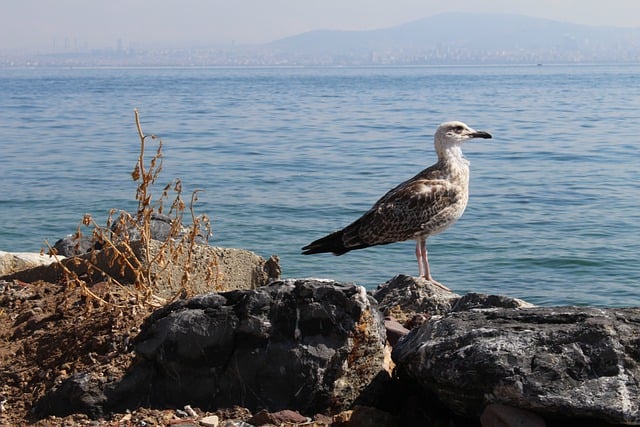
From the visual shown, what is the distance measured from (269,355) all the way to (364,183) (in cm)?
1645

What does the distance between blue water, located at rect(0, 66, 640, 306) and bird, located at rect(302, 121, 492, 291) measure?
281 centimetres

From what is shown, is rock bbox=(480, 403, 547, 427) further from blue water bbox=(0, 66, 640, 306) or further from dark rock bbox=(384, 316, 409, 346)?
blue water bbox=(0, 66, 640, 306)

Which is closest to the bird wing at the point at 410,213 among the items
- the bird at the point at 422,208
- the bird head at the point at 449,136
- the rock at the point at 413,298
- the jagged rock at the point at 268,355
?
the bird at the point at 422,208

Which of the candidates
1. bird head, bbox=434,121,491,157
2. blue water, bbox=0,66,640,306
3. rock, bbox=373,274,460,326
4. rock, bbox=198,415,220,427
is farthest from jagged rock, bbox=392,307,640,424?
blue water, bbox=0,66,640,306

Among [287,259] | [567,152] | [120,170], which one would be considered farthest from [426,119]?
[287,259]

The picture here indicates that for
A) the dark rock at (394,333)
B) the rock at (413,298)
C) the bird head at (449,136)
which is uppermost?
the bird head at (449,136)

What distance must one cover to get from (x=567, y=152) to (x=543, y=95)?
34.7 meters

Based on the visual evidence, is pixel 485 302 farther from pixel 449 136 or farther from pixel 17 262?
pixel 17 262

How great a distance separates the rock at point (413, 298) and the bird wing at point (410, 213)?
1.02m

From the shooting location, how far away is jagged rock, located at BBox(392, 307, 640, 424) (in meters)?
4.68

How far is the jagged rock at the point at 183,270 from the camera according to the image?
7.19 metres

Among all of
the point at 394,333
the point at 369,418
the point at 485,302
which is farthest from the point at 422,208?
the point at 369,418

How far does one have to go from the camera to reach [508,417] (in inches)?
188

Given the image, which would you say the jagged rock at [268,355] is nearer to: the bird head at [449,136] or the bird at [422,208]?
the bird at [422,208]
